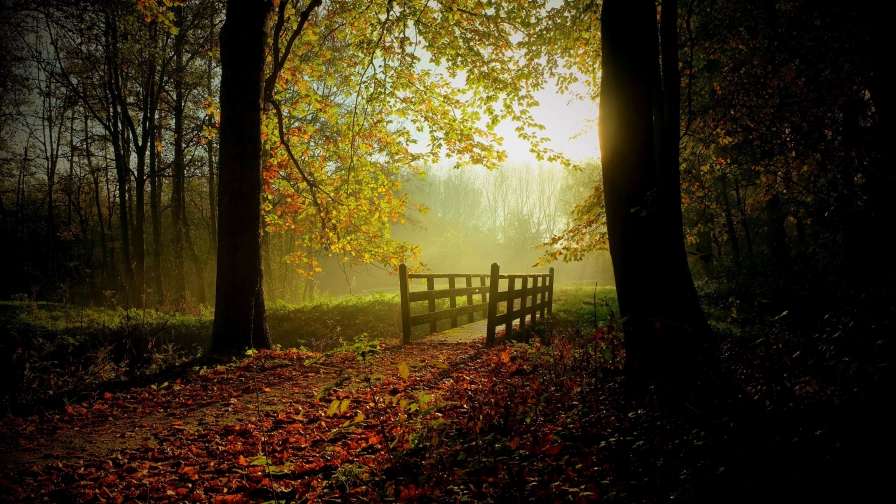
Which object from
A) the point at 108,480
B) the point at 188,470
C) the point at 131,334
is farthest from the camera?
the point at 131,334

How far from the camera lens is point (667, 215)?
4.68 meters

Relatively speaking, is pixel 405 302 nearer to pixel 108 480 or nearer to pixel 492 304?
pixel 492 304

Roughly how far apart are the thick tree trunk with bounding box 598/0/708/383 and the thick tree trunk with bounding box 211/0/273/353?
5918 millimetres

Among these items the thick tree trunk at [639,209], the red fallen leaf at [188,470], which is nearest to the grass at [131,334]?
the thick tree trunk at [639,209]

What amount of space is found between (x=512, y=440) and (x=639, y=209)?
2.82m

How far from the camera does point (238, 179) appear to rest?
737cm

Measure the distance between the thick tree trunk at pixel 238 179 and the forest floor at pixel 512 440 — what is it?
2.01 metres

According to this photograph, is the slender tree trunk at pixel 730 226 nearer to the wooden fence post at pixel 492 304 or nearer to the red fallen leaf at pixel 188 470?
the wooden fence post at pixel 492 304

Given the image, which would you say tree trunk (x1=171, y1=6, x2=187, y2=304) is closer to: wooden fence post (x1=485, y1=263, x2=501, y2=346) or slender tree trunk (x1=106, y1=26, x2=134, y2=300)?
slender tree trunk (x1=106, y1=26, x2=134, y2=300)

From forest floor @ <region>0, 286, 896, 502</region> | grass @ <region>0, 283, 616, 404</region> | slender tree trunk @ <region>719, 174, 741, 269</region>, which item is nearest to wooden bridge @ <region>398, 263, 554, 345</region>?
grass @ <region>0, 283, 616, 404</region>

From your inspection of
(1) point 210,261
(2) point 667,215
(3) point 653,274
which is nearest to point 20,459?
(3) point 653,274

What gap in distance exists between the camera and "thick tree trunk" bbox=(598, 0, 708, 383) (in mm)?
4516

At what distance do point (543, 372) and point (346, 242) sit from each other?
6.34 metres

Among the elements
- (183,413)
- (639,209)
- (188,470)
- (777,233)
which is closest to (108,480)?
(188,470)
